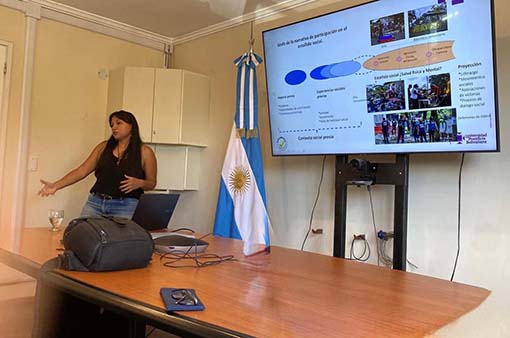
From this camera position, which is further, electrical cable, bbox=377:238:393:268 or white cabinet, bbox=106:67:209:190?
white cabinet, bbox=106:67:209:190

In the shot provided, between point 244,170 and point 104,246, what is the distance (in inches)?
77.6

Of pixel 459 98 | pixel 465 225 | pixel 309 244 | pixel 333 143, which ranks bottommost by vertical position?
pixel 309 244

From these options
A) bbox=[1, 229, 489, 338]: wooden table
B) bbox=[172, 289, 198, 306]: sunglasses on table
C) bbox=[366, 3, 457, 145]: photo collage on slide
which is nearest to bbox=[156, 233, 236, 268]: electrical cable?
bbox=[1, 229, 489, 338]: wooden table

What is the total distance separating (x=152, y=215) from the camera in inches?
84.5

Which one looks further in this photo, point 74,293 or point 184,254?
point 184,254

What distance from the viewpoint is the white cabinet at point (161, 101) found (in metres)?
3.80

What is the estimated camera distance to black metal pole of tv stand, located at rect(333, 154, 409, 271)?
2.40 meters

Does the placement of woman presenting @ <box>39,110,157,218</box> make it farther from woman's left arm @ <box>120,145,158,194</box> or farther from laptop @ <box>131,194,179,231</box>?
laptop @ <box>131,194,179,231</box>

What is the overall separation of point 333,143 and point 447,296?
155 cm

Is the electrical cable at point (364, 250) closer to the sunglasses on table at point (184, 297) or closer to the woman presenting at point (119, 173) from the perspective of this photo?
the woman presenting at point (119, 173)

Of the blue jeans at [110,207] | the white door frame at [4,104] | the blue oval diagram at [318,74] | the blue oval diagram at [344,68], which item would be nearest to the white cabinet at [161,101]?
the white door frame at [4,104]

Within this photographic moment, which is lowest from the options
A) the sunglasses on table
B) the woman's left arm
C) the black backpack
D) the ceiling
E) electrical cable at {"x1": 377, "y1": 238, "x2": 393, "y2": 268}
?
electrical cable at {"x1": 377, "y1": 238, "x2": 393, "y2": 268}

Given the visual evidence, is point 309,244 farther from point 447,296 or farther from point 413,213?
point 447,296

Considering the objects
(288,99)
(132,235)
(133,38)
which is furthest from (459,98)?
(133,38)
